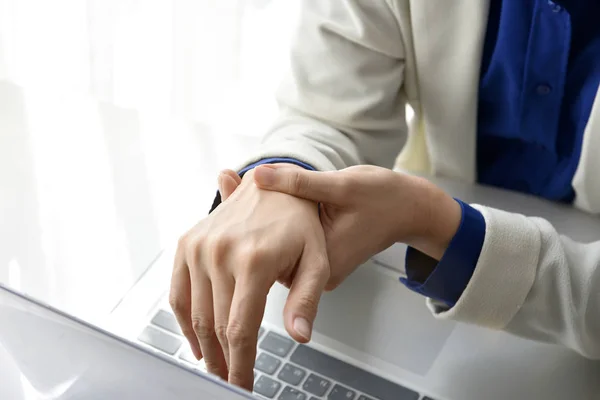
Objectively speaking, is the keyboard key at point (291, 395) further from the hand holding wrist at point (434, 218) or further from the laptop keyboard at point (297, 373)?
the hand holding wrist at point (434, 218)

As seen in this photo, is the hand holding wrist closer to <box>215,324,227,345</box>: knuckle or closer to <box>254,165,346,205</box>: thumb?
<box>254,165,346,205</box>: thumb

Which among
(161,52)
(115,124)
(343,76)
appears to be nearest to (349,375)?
(343,76)

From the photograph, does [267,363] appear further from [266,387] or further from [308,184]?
[308,184]

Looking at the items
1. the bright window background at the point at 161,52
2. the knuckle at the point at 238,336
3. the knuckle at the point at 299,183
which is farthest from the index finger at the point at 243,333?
the bright window background at the point at 161,52

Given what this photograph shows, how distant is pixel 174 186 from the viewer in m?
0.81

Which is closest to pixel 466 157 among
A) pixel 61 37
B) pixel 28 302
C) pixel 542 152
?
pixel 542 152

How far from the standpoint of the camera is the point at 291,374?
0.58m

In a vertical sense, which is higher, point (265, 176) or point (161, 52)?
point (265, 176)

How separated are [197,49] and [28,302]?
815 millimetres

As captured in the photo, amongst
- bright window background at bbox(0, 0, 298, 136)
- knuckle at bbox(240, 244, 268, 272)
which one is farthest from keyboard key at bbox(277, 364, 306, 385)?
bright window background at bbox(0, 0, 298, 136)

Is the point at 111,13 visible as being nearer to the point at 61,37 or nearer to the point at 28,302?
the point at 61,37

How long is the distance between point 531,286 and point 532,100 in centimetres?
22

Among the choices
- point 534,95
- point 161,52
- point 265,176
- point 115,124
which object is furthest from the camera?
point 161,52

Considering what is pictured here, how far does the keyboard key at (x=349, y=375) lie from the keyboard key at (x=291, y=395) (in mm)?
27
